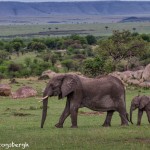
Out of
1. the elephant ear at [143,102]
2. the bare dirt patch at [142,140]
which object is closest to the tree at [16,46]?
the elephant ear at [143,102]

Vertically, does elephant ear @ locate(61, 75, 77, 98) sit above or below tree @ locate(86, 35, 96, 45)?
above

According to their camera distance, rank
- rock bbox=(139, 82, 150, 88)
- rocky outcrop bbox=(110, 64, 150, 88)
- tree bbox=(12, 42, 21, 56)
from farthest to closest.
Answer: tree bbox=(12, 42, 21, 56), rocky outcrop bbox=(110, 64, 150, 88), rock bbox=(139, 82, 150, 88)

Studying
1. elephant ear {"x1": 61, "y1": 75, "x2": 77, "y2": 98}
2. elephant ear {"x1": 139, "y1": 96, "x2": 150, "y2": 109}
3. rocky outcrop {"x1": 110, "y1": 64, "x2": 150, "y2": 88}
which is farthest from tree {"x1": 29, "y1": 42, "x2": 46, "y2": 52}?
elephant ear {"x1": 61, "y1": 75, "x2": 77, "y2": 98}

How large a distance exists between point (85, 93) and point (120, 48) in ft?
114

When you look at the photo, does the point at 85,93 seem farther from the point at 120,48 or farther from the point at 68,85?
the point at 120,48

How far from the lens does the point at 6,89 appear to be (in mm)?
33125

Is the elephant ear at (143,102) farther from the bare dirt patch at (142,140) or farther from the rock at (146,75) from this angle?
the rock at (146,75)

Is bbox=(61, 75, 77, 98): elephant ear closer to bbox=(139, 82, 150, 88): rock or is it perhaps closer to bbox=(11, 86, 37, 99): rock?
bbox=(11, 86, 37, 99): rock

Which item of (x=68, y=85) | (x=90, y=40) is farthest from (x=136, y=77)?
(x=90, y=40)

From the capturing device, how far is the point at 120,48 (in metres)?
52.4

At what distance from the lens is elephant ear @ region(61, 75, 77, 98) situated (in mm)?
17766

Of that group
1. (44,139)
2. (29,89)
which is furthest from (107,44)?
(44,139)

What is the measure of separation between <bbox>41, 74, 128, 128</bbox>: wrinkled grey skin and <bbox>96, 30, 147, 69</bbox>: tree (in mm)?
32892

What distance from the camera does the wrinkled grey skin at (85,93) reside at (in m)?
17.8
